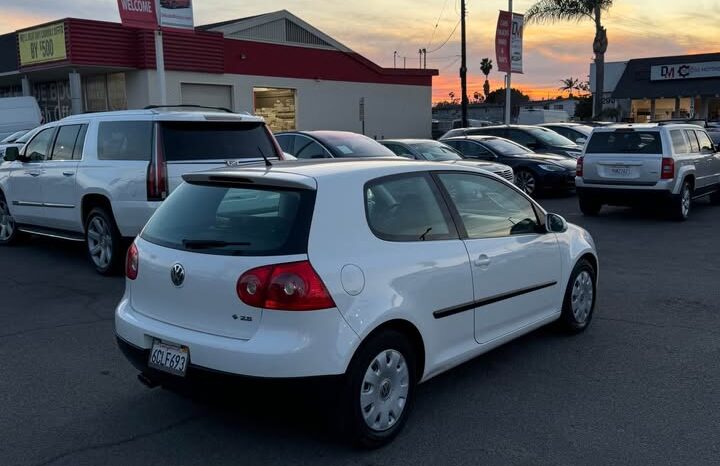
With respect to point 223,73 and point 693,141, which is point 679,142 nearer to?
point 693,141

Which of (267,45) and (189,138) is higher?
(267,45)

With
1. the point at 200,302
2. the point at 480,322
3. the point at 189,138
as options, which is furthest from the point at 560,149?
the point at 200,302

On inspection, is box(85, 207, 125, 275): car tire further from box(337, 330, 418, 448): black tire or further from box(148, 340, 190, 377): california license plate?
box(337, 330, 418, 448): black tire

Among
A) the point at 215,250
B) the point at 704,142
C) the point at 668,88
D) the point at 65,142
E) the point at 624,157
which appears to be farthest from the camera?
the point at 668,88

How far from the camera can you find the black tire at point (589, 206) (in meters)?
13.1

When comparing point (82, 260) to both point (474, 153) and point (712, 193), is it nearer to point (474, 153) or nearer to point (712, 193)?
point (474, 153)

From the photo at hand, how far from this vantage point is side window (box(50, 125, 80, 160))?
878cm

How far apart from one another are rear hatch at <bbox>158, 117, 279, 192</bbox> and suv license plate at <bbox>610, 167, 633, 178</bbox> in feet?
22.9

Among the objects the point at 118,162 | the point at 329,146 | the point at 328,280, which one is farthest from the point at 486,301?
the point at 329,146

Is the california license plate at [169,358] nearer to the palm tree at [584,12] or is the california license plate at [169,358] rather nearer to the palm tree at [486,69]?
the palm tree at [584,12]

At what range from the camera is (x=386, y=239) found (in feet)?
12.9

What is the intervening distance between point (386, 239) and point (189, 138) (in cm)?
449

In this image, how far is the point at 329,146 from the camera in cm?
1196

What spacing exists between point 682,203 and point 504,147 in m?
4.90
